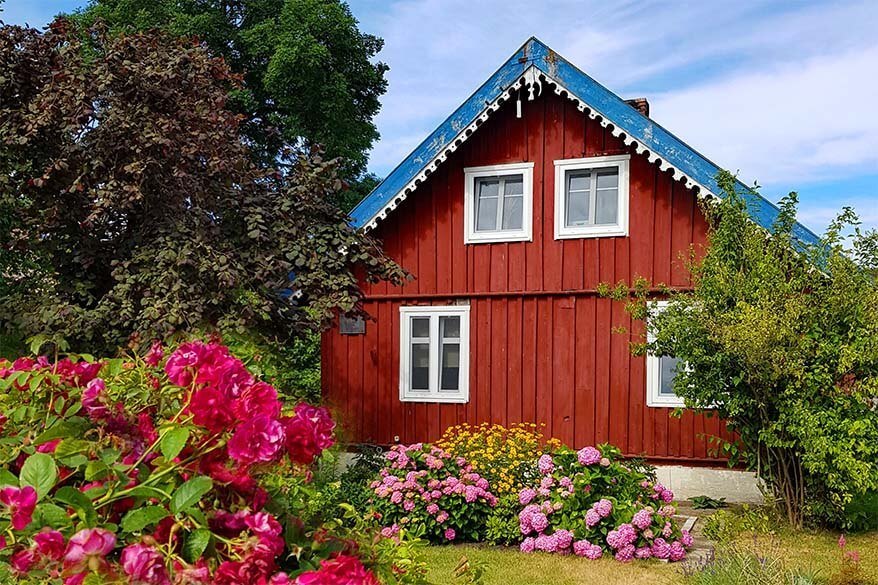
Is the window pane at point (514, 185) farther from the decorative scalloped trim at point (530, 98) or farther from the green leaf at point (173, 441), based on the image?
the green leaf at point (173, 441)

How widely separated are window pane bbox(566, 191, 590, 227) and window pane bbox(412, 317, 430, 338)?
2412 millimetres

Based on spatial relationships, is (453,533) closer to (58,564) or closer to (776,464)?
(776,464)

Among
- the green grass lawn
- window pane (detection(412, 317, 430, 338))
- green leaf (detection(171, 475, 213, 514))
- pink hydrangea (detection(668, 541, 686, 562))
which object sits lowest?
the green grass lawn

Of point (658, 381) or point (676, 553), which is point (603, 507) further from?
point (658, 381)

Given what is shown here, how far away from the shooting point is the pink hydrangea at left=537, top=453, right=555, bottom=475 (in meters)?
8.38

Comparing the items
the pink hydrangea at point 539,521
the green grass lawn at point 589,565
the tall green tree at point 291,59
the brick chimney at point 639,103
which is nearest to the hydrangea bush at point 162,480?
the green grass lawn at point 589,565

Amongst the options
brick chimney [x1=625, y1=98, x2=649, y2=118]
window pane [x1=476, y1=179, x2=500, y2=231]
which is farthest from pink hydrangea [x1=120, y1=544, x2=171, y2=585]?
brick chimney [x1=625, y1=98, x2=649, y2=118]

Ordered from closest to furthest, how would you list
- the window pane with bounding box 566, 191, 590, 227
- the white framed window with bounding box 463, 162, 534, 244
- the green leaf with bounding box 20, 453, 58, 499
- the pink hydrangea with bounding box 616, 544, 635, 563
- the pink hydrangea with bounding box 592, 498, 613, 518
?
the green leaf with bounding box 20, 453, 58, 499
the pink hydrangea with bounding box 616, 544, 635, 563
the pink hydrangea with bounding box 592, 498, 613, 518
the window pane with bounding box 566, 191, 590, 227
the white framed window with bounding box 463, 162, 534, 244

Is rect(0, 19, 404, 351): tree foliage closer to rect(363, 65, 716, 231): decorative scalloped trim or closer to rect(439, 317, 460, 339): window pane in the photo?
rect(363, 65, 716, 231): decorative scalloped trim

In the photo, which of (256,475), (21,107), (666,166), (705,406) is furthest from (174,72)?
(256,475)

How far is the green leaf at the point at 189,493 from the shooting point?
1624 mm

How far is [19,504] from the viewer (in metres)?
1.61

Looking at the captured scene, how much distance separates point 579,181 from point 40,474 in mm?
10223

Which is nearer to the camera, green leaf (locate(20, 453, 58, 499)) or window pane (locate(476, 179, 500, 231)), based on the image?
green leaf (locate(20, 453, 58, 499))
